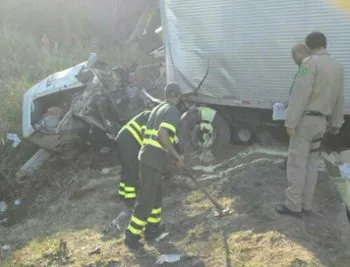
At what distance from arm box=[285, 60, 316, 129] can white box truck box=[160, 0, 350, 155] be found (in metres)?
1.65

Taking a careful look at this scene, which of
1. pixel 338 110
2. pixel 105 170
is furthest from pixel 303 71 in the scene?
pixel 105 170

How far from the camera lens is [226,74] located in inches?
273

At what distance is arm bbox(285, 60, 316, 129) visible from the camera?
452 cm

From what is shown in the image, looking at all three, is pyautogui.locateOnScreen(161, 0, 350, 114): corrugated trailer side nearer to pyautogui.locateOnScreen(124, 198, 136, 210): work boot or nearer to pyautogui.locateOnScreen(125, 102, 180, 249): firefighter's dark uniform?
pyautogui.locateOnScreen(124, 198, 136, 210): work boot

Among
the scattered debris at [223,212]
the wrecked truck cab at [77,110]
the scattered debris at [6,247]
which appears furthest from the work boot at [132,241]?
the wrecked truck cab at [77,110]

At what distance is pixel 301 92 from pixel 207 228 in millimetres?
1624

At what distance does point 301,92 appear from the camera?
14.9ft

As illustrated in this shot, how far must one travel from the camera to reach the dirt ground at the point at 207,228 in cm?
452

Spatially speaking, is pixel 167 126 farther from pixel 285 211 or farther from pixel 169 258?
pixel 285 211

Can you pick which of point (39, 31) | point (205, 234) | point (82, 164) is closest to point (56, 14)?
point (39, 31)

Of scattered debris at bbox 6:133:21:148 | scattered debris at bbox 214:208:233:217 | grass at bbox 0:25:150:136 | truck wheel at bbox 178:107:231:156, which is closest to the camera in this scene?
scattered debris at bbox 214:208:233:217

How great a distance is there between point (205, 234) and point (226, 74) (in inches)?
102

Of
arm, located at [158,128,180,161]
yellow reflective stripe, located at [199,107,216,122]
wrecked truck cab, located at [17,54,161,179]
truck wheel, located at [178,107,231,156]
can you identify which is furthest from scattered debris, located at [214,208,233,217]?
wrecked truck cab, located at [17,54,161,179]

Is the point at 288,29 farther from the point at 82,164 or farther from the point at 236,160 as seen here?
the point at 82,164
